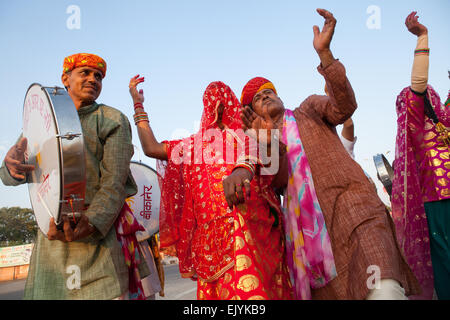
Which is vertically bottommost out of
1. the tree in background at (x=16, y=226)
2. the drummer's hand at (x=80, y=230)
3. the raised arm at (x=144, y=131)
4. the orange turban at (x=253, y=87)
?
the tree in background at (x=16, y=226)

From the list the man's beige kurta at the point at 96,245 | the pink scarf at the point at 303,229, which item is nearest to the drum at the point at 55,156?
the man's beige kurta at the point at 96,245

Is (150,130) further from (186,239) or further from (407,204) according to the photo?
(407,204)

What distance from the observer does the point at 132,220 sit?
2.95 meters

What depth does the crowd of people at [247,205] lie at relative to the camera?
7.78 ft

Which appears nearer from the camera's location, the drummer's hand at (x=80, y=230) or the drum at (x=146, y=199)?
the drummer's hand at (x=80, y=230)

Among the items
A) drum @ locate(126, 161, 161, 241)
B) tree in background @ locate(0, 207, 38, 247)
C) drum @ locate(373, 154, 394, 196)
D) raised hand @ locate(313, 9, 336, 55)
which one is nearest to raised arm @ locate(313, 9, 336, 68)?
raised hand @ locate(313, 9, 336, 55)

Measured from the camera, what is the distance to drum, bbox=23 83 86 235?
2.24m

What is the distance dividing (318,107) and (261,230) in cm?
95

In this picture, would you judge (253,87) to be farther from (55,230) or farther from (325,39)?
(55,230)

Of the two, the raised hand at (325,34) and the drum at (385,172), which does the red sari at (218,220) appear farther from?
the drum at (385,172)

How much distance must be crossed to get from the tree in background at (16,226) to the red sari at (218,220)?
3829 cm

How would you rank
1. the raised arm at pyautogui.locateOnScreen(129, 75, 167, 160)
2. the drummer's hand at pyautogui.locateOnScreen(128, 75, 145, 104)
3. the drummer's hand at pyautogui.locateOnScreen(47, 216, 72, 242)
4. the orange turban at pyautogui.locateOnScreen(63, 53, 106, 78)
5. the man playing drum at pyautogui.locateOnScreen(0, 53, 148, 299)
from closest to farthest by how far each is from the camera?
the drummer's hand at pyautogui.locateOnScreen(47, 216, 72, 242) < the man playing drum at pyautogui.locateOnScreen(0, 53, 148, 299) < the orange turban at pyautogui.locateOnScreen(63, 53, 106, 78) < the raised arm at pyautogui.locateOnScreen(129, 75, 167, 160) < the drummer's hand at pyautogui.locateOnScreen(128, 75, 145, 104)

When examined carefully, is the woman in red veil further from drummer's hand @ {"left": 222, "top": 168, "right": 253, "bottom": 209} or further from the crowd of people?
drummer's hand @ {"left": 222, "top": 168, "right": 253, "bottom": 209}

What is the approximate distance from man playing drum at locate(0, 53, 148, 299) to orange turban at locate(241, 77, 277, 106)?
101 centimetres
